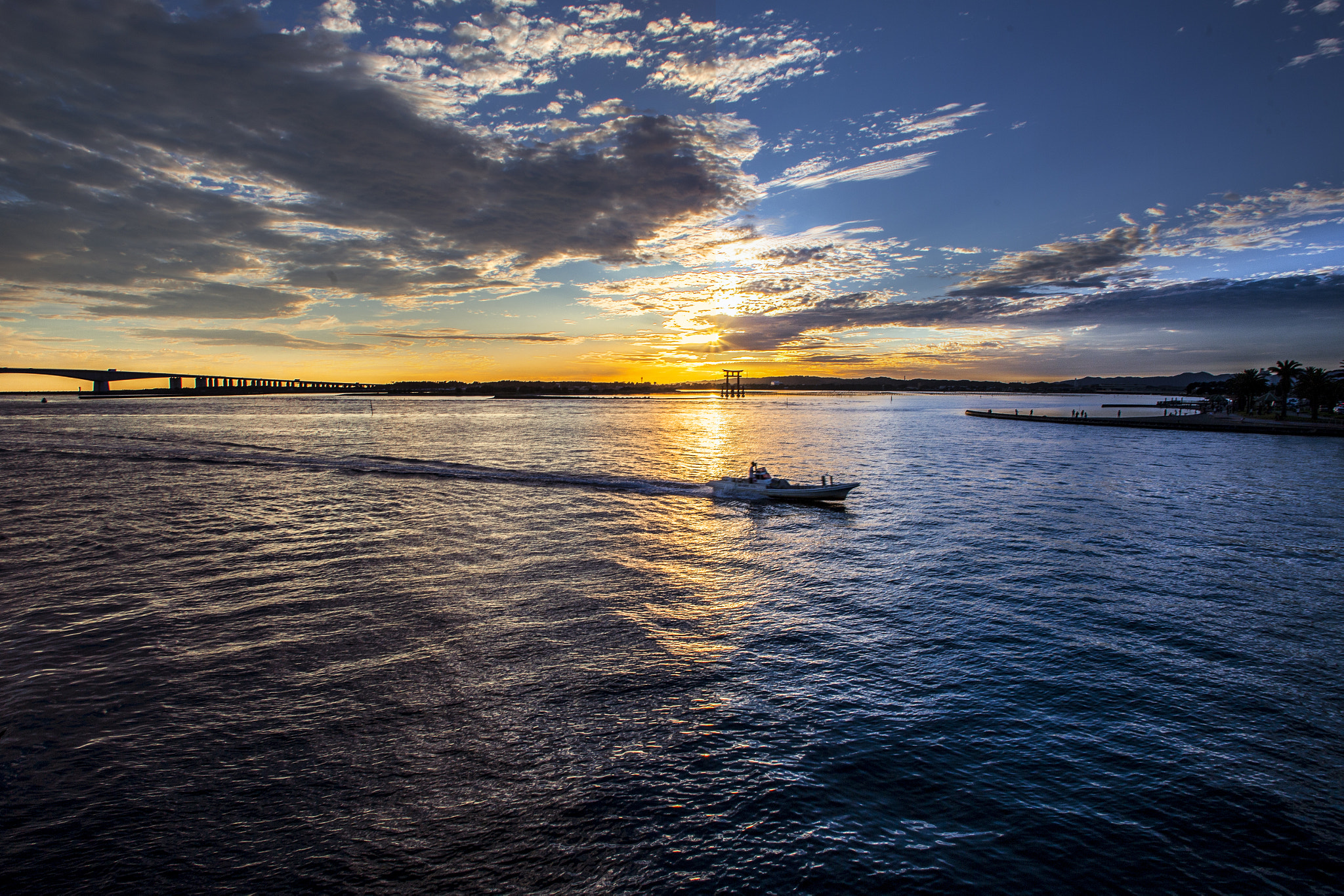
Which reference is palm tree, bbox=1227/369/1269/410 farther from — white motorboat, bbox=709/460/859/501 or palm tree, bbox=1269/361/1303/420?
white motorboat, bbox=709/460/859/501

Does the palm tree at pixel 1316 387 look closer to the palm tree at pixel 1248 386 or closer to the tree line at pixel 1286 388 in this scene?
the tree line at pixel 1286 388

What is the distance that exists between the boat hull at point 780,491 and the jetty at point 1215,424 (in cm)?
9394

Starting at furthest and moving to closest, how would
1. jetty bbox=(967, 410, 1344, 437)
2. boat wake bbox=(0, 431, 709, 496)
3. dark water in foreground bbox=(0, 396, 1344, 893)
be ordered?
jetty bbox=(967, 410, 1344, 437) → boat wake bbox=(0, 431, 709, 496) → dark water in foreground bbox=(0, 396, 1344, 893)

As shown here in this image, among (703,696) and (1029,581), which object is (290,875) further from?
(1029,581)

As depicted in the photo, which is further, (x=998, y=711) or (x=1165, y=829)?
(x=998, y=711)

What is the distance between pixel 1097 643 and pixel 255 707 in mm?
24788

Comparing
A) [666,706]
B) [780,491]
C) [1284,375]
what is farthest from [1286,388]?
[666,706]

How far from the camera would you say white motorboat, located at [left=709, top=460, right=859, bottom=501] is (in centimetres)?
4366

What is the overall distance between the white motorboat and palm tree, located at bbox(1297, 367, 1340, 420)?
349 ft

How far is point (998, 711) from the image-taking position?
15.5 meters

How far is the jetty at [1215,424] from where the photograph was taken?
91.7 meters

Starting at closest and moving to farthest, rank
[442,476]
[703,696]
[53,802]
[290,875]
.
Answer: [290,875]
[53,802]
[703,696]
[442,476]

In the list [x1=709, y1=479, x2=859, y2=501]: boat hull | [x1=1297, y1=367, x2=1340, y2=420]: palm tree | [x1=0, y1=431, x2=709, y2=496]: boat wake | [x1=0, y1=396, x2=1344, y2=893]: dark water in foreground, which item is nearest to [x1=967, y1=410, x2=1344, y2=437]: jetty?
[x1=1297, y1=367, x2=1340, y2=420]: palm tree

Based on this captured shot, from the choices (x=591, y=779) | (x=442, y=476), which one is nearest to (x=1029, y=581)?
(x=591, y=779)
